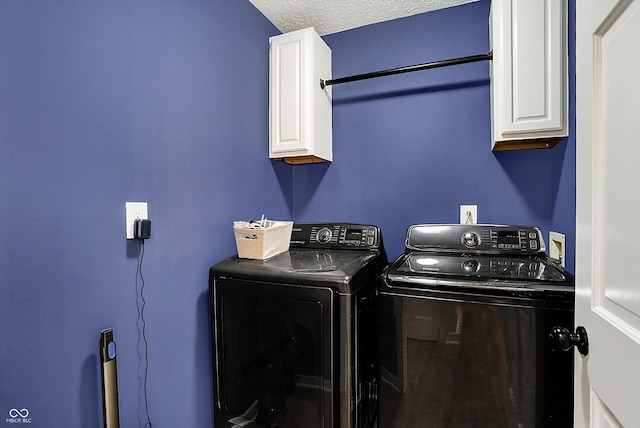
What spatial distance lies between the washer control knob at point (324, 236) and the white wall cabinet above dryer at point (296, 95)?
0.48 m

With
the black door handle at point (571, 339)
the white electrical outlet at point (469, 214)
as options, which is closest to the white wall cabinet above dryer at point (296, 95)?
the white electrical outlet at point (469, 214)

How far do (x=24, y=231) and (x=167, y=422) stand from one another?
3.15 feet

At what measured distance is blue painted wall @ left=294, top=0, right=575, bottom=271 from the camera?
1.77 meters

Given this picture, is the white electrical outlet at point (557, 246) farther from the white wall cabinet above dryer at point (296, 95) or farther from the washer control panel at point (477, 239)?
the white wall cabinet above dryer at point (296, 95)

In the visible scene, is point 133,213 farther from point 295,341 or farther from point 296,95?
point 296,95

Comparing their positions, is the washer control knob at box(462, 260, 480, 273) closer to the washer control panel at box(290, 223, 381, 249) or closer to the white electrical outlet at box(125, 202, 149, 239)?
the washer control panel at box(290, 223, 381, 249)

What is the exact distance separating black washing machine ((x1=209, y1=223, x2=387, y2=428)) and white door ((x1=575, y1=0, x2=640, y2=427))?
28.3 inches

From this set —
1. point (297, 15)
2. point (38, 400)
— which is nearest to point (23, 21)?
point (38, 400)

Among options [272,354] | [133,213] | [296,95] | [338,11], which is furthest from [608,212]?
[338,11]

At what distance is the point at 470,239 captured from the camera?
160 cm

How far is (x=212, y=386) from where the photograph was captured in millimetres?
1532

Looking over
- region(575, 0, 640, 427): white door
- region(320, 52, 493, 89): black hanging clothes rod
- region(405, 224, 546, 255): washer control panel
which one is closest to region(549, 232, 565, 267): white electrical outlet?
region(405, 224, 546, 255): washer control panel

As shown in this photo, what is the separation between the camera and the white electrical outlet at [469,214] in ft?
5.99

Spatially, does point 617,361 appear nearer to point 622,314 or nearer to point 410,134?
point 622,314
